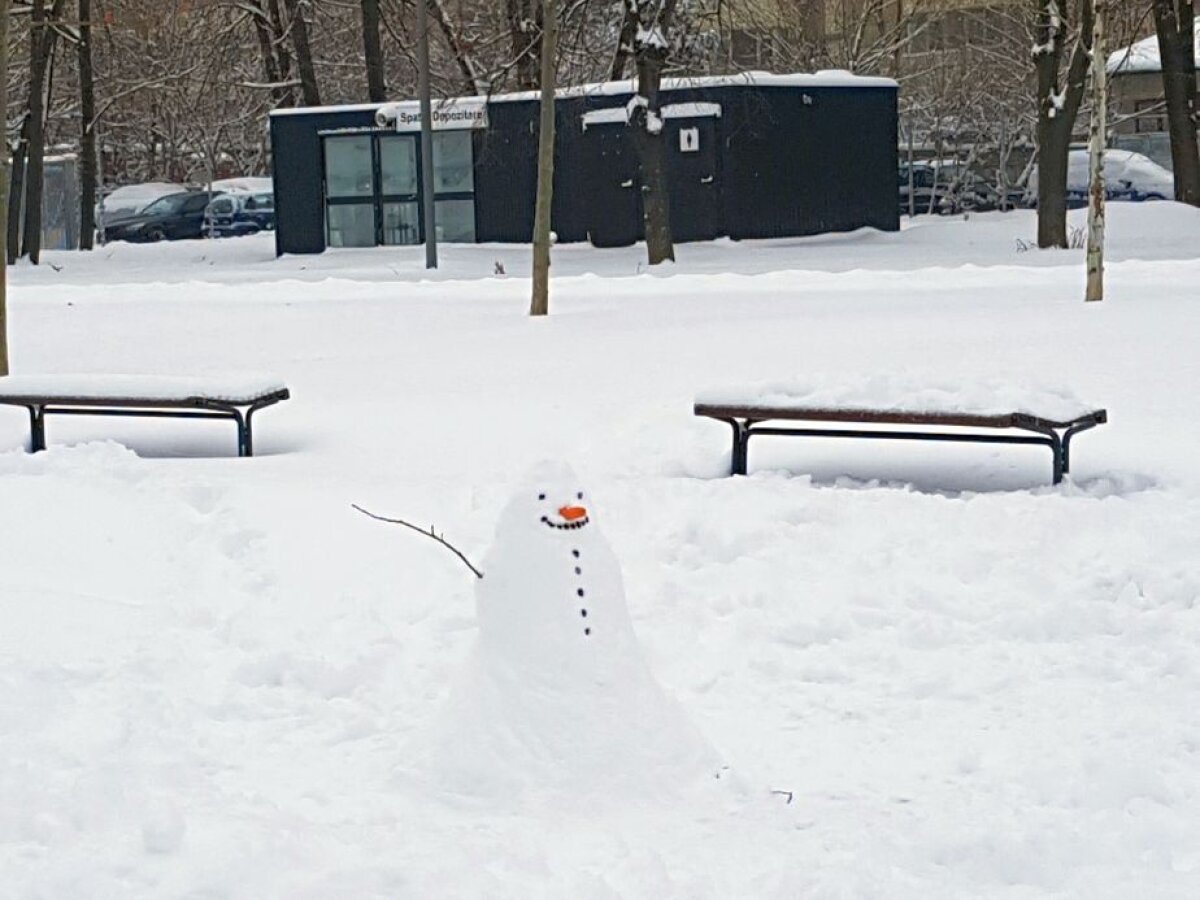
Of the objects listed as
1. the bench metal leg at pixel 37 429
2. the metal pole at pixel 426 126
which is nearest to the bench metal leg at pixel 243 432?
the bench metal leg at pixel 37 429

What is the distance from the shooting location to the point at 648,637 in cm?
708

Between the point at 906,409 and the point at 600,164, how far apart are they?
23.7 metres

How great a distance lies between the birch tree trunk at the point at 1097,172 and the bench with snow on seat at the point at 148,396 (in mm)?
8027

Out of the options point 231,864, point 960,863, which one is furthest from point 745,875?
point 231,864

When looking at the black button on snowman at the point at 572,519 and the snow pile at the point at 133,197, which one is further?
the snow pile at the point at 133,197

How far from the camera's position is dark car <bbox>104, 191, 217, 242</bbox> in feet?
148

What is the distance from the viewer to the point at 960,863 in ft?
15.8

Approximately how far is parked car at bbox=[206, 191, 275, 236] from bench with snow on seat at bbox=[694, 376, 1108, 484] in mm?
36935

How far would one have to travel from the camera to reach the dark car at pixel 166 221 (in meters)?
45.2

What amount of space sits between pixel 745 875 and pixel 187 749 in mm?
1892

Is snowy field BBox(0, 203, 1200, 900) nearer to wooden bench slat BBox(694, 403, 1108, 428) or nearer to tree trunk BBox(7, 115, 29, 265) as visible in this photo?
wooden bench slat BBox(694, 403, 1108, 428)

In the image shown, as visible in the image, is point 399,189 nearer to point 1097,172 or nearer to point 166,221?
point 166,221

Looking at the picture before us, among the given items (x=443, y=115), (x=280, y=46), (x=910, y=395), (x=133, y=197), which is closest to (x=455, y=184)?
(x=443, y=115)

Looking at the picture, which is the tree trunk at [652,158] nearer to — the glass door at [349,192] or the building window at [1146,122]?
the glass door at [349,192]
